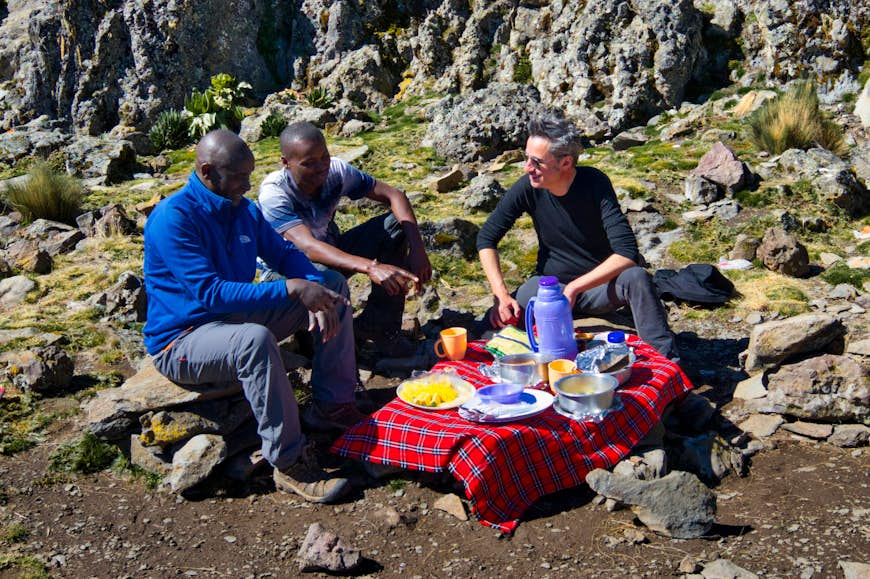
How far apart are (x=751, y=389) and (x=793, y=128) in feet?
19.8

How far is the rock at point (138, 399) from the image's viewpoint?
3941 millimetres

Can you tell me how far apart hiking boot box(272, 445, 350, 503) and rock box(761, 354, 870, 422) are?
98.6 inches

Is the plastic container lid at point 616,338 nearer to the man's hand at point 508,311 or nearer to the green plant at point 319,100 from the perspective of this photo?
the man's hand at point 508,311

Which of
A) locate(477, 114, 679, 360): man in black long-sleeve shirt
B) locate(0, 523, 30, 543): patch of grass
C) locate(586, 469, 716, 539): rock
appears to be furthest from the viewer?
locate(477, 114, 679, 360): man in black long-sleeve shirt

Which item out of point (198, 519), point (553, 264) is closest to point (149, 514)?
point (198, 519)

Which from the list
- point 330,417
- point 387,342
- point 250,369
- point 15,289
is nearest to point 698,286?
point 387,342

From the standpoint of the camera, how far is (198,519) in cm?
359

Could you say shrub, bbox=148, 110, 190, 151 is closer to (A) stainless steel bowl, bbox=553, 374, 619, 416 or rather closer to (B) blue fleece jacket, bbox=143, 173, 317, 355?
(B) blue fleece jacket, bbox=143, 173, 317, 355

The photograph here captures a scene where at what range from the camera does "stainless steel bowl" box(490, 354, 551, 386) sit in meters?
3.98

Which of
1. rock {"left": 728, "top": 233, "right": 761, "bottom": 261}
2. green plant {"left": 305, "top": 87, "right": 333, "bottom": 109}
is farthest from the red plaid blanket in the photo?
green plant {"left": 305, "top": 87, "right": 333, "bottom": 109}

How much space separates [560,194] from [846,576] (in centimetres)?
278

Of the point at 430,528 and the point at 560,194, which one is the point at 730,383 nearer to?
the point at 560,194

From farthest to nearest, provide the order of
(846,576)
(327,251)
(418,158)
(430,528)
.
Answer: (418,158), (327,251), (430,528), (846,576)

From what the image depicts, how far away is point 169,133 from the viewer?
51.0 ft
